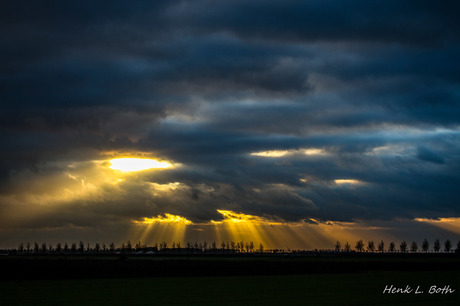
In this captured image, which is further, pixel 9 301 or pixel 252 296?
pixel 252 296

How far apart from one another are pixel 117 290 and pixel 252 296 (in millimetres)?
16224

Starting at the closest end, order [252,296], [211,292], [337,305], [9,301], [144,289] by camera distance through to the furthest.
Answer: [337,305] → [9,301] → [252,296] → [211,292] → [144,289]

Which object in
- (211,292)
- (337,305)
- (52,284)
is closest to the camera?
(337,305)

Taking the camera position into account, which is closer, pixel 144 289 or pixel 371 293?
pixel 371 293

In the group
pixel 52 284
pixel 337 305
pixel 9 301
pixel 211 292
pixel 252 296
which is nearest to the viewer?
pixel 337 305

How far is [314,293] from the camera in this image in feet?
170

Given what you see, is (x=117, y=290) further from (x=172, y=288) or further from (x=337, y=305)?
(x=337, y=305)

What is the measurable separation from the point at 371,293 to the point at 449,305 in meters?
11.0

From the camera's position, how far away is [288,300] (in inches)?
1789

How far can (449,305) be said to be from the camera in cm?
4191

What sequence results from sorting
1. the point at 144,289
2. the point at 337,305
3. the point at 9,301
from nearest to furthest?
the point at 337,305 → the point at 9,301 → the point at 144,289

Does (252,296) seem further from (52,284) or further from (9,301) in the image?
(52,284)

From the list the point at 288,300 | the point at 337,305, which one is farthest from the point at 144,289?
the point at 337,305

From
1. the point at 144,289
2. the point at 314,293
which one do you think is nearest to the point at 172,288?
the point at 144,289
